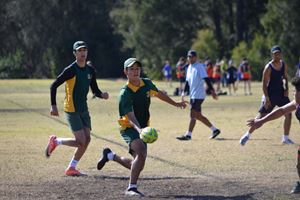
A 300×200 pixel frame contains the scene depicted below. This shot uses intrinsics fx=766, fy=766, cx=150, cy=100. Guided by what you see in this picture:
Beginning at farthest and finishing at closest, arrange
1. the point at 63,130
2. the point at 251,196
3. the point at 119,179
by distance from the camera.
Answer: the point at 63,130 → the point at 119,179 → the point at 251,196

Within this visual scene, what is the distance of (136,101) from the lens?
34.3 ft

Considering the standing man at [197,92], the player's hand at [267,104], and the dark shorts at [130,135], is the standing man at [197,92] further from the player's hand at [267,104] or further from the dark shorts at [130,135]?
the dark shorts at [130,135]

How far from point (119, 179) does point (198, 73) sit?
683cm

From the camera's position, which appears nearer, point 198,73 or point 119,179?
point 119,179

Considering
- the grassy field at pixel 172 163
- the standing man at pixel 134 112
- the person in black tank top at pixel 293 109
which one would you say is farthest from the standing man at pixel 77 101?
the person in black tank top at pixel 293 109

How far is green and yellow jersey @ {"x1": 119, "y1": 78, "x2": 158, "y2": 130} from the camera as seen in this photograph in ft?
33.6

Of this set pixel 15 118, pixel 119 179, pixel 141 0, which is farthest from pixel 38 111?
pixel 141 0

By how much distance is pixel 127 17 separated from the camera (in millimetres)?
71500

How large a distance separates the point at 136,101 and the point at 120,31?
206 ft

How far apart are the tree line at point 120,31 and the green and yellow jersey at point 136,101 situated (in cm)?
A: 5332

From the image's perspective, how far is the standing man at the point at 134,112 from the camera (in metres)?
10.2

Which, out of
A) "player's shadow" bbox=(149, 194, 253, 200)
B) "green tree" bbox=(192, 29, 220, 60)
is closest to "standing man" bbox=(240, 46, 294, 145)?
→ "player's shadow" bbox=(149, 194, 253, 200)

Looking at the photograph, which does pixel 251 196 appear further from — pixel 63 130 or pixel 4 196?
pixel 63 130

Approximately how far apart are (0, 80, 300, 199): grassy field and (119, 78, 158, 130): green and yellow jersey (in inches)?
38.9
